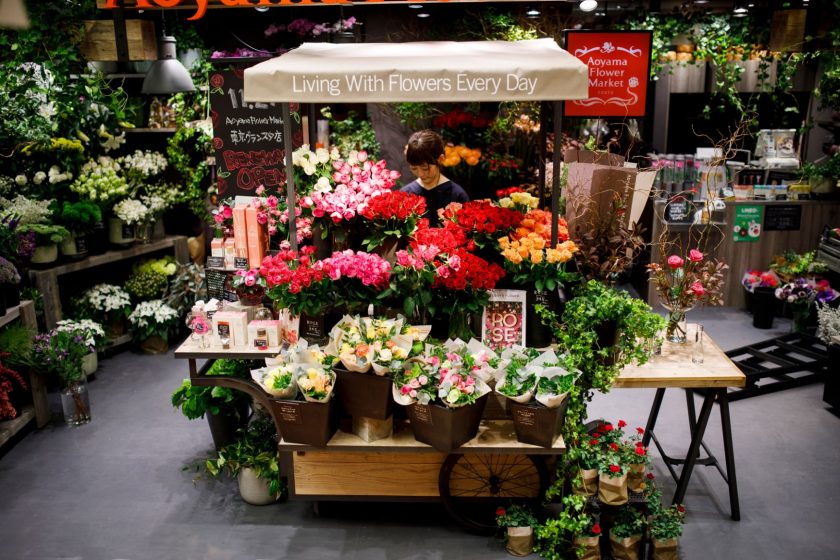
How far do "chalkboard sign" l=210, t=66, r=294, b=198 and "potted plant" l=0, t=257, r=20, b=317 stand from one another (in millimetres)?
1579

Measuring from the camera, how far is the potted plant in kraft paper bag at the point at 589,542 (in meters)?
3.72

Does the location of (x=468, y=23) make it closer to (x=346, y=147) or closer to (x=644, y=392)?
(x=346, y=147)

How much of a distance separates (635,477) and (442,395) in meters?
1.15

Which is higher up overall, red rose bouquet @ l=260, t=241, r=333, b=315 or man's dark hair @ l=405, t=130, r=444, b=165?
man's dark hair @ l=405, t=130, r=444, b=165

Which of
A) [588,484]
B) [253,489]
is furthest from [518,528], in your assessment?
[253,489]

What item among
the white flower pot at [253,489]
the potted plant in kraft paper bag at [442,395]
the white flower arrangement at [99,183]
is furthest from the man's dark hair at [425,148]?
the white flower arrangement at [99,183]

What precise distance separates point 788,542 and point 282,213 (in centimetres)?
319

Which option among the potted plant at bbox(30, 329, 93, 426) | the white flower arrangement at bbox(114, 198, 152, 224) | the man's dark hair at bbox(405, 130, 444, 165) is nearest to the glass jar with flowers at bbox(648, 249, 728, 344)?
the man's dark hair at bbox(405, 130, 444, 165)

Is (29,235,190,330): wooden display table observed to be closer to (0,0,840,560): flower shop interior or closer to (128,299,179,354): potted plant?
(0,0,840,560): flower shop interior

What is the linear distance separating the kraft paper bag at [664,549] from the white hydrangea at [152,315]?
451cm

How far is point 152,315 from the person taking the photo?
6641 millimetres

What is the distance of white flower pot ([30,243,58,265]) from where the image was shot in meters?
5.95

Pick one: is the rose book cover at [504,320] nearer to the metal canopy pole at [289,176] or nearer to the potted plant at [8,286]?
the metal canopy pole at [289,176]

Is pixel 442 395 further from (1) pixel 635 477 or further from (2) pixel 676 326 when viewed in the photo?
(2) pixel 676 326
